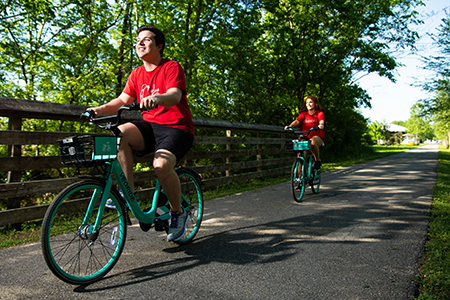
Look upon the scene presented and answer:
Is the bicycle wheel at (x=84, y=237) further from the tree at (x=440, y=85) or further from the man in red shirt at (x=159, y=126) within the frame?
the tree at (x=440, y=85)

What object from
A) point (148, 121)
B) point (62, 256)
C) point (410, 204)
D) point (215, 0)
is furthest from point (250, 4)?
point (62, 256)

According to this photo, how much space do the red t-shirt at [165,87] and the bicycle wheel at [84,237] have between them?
0.79m

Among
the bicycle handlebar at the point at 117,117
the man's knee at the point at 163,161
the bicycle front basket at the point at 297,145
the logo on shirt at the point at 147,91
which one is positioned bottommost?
the man's knee at the point at 163,161

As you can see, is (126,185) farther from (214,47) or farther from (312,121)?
(214,47)

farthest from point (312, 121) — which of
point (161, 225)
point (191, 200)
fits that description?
point (161, 225)

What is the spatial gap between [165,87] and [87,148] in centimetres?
88

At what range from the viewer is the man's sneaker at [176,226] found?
2.90 metres

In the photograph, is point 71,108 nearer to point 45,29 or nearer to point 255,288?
point 255,288

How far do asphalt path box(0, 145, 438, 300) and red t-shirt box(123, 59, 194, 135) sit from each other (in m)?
1.20

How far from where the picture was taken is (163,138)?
9.29 feet

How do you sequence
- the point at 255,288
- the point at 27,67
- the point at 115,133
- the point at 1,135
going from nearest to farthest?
the point at 255,288
the point at 115,133
the point at 1,135
the point at 27,67

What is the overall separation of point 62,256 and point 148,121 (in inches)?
51.1

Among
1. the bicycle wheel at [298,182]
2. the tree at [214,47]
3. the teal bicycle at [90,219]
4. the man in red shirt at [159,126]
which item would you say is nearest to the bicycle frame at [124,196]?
the teal bicycle at [90,219]

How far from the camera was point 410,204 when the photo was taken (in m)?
5.04
